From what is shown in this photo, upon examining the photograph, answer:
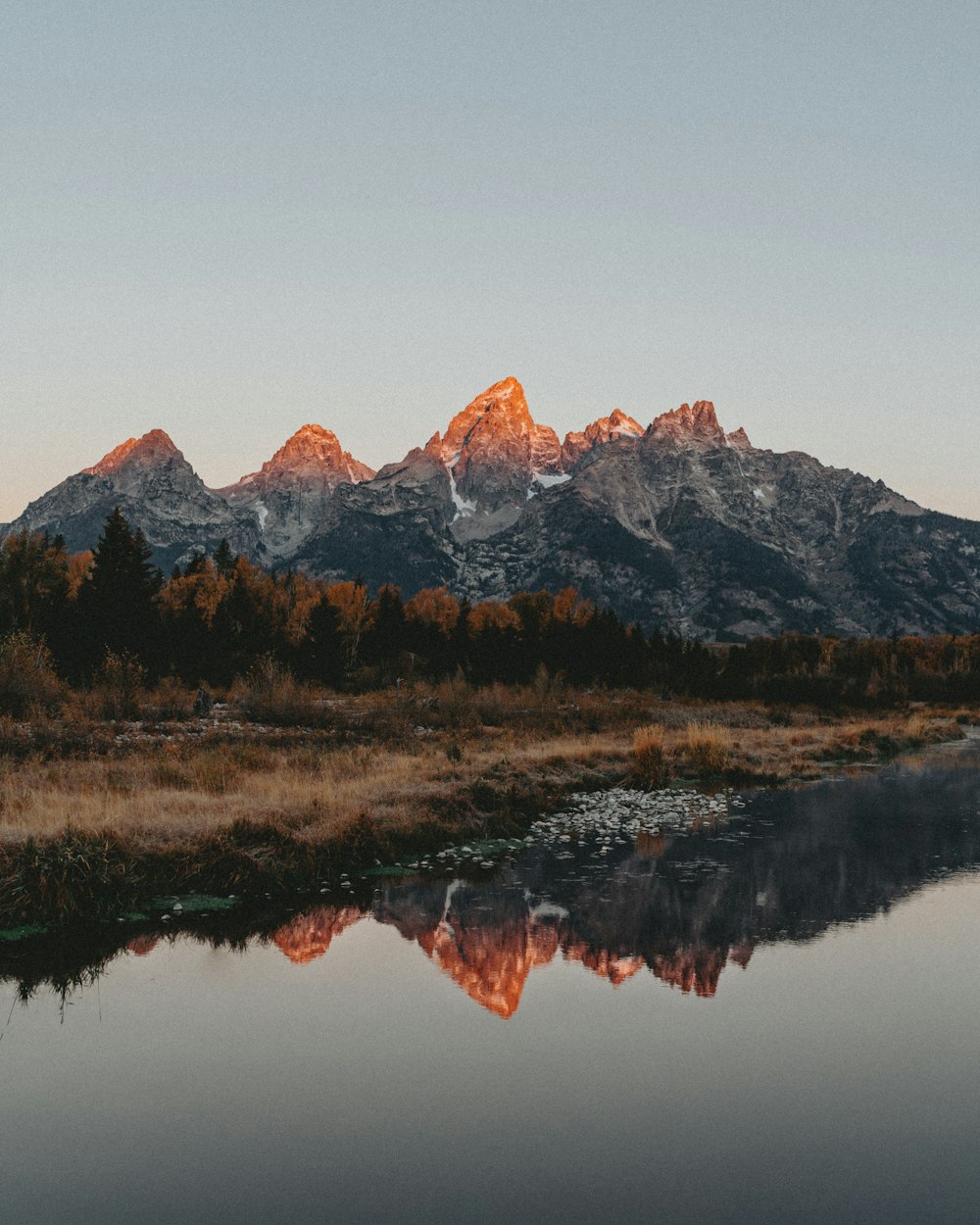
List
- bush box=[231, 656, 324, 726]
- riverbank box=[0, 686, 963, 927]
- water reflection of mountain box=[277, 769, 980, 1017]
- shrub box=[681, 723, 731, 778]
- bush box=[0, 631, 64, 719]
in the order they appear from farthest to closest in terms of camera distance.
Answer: bush box=[231, 656, 324, 726] < shrub box=[681, 723, 731, 778] < bush box=[0, 631, 64, 719] < riverbank box=[0, 686, 963, 927] < water reflection of mountain box=[277, 769, 980, 1017]

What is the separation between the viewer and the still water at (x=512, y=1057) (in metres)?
10.1

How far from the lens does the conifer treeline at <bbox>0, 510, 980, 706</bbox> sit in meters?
68.5

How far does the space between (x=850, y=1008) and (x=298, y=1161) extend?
9149 mm

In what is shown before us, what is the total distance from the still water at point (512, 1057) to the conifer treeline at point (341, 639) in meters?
38.4

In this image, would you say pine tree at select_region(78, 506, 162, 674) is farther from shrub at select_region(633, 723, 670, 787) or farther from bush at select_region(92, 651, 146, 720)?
shrub at select_region(633, 723, 670, 787)

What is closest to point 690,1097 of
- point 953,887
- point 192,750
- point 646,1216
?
point 646,1216

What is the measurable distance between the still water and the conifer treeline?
3844cm

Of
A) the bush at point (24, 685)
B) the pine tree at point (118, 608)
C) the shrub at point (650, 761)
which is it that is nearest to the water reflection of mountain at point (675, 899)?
the shrub at point (650, 761)

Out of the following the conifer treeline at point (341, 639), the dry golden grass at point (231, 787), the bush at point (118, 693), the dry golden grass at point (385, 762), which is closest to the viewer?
the dry golden grass at point (231, 787)

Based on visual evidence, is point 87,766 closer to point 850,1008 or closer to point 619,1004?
point 619,1004

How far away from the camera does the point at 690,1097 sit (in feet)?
40.5

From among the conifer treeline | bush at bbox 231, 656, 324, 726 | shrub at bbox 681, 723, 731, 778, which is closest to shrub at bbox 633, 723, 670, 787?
shrub at bbox 681, 723, 731, 778

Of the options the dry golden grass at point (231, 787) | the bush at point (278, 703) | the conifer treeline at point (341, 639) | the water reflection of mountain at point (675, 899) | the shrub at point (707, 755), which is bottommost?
the water reflection of mountain at point (675, 899)

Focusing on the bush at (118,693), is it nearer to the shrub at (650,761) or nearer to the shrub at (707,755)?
the shrub at (650,761)
